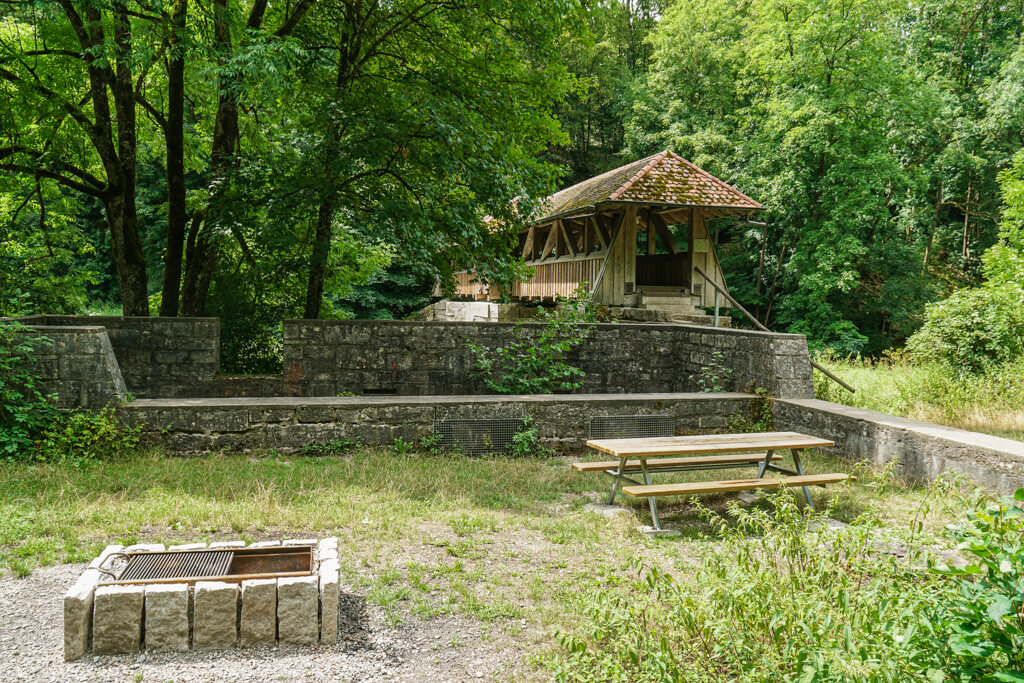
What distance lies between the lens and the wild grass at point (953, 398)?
8891 mm

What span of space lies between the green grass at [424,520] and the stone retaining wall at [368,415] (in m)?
0.26

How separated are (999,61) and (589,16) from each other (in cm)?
A: 2025

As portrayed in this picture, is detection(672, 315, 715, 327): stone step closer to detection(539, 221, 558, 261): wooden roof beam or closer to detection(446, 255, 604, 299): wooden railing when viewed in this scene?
detection(446, 255, 604, 299): wooden railing

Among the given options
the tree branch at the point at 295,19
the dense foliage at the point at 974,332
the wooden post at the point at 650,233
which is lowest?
the dense foliage at the point at 974,332

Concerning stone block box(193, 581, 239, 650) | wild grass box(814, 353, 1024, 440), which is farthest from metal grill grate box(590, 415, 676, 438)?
stone block box(193, 581, 239, 650)

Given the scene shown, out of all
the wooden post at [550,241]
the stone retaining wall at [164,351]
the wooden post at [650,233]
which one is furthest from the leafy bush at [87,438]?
the wooden post at [550,241]

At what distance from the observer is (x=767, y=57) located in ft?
77.2

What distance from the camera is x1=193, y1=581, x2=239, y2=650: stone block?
3139 mm

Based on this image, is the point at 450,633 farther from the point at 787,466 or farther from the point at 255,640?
the point at 787,466

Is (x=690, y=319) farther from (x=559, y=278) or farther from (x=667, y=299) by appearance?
(x=559, y=278)

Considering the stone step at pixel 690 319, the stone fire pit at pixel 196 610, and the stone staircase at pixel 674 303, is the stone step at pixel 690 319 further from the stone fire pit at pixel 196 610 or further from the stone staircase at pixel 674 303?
the stone fire pit at pixel 196 610

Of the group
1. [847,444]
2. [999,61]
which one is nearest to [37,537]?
[847,444]

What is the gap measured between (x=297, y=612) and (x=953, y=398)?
949 cm

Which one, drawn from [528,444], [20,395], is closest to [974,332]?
[528,444]
